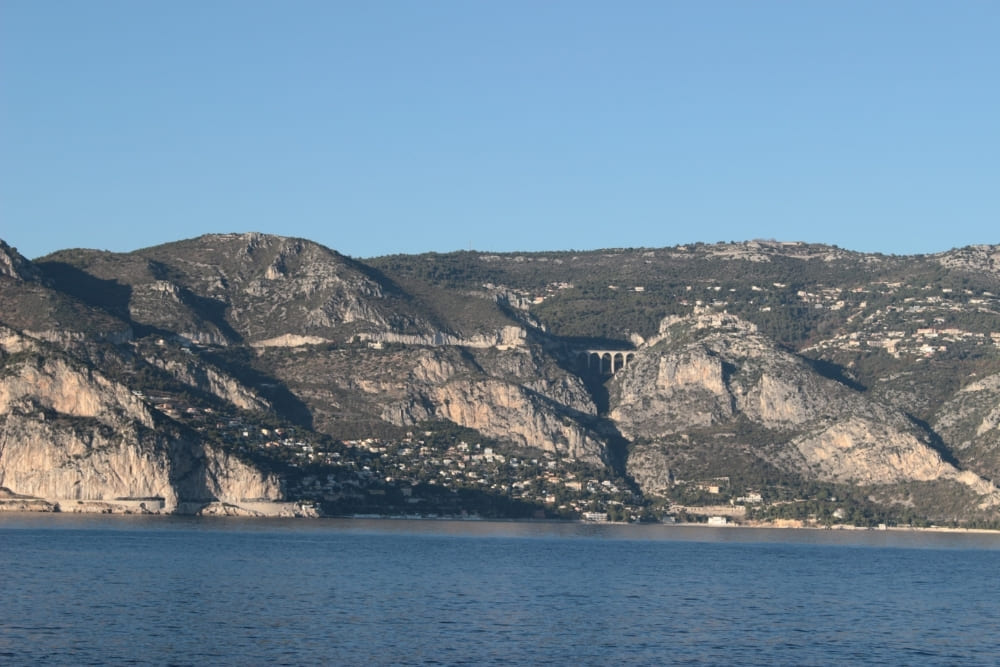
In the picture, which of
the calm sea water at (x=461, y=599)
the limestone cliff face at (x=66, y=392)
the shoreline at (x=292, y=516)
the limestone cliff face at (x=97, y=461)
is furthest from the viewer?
the limestone cliff face at (x=66, y=392)

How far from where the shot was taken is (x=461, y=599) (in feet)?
325

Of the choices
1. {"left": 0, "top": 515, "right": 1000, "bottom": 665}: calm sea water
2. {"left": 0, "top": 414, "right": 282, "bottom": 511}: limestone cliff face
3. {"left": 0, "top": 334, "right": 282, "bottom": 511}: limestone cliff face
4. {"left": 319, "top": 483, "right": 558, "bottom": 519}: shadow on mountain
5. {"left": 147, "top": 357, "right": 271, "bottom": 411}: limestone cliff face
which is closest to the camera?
{"left": 0, "top": 515, "right": 1000, "bottom": 665}: calm sea water

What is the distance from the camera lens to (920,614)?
99.8 meters

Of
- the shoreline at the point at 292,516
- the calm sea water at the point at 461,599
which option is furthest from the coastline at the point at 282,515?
the calm sea water at the point at 461,599

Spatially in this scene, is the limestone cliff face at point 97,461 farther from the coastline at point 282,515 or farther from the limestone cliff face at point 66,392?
the limestone cliff face at point 66,392

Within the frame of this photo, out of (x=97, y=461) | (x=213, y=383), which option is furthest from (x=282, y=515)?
(x=213, y=383)

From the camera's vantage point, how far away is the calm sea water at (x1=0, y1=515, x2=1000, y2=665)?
78.4m

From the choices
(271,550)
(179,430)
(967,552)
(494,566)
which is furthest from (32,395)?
(967,552)

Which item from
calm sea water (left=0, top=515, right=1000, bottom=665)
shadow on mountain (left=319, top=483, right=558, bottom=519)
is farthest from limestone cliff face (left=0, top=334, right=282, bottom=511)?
shadow on mountain (left=319, top=483, right=558, bottom=519)

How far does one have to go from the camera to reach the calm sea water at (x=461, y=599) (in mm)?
78375

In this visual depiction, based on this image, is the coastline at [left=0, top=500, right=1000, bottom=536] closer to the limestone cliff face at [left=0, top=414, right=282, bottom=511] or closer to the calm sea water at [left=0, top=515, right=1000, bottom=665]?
the limestone cliff face at [left=0, top=414, right=282, bottom=511]

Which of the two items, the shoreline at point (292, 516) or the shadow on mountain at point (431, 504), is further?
the shadow on mountain at point (431, 504)

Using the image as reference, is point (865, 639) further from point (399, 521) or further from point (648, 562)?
point (399, 521)

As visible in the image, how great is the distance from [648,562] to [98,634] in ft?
202
